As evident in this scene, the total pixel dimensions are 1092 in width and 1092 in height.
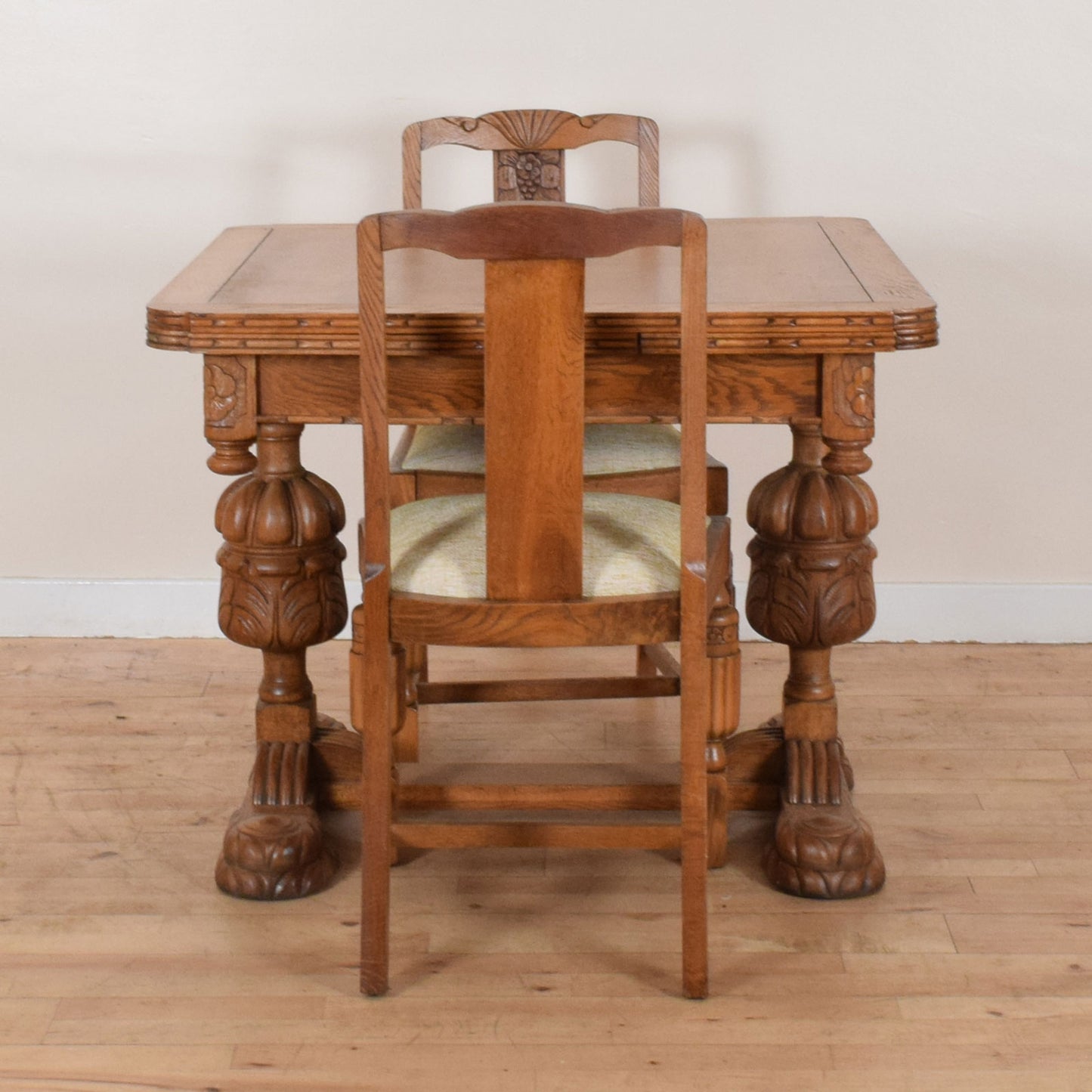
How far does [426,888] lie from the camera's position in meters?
2.47

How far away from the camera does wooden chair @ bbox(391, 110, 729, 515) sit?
2.61 metres

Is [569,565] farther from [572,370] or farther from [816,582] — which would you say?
[816,582]

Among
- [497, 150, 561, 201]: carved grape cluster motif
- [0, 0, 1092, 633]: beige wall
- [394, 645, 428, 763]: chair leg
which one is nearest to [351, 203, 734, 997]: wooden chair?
[394, 645, 428, 763]: chair leg

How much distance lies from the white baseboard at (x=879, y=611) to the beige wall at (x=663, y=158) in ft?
0.42

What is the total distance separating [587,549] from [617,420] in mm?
190

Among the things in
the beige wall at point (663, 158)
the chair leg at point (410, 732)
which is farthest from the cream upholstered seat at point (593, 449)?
the beige wall at point (663, 158)

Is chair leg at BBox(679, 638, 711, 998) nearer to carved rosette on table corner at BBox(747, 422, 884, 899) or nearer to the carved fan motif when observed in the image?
carved rosette on table corner at BBox(747, 422, 884, 899)

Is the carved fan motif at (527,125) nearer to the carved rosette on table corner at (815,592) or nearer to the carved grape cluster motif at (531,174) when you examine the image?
the carved grape cluster motif at (531,174)

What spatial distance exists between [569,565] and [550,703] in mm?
1139

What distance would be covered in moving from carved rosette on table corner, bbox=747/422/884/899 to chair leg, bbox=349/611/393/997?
625mm

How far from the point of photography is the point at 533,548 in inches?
81.4

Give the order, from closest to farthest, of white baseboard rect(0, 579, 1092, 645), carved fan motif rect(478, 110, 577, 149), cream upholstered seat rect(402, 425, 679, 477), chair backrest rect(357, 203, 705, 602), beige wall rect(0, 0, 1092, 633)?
chair backrest rect(357, 203, 705, 602) < cream upholstered seat rect(402, 425, 679, 477) < carved fan motif rect(478, 110, 577, 149) < beige wall rect(0, 0, 1092, 633) < white baseboard rect(0, 579, 1092, 645)

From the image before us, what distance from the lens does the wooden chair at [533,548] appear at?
195 cm

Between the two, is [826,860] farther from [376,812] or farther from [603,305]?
[603,305]
